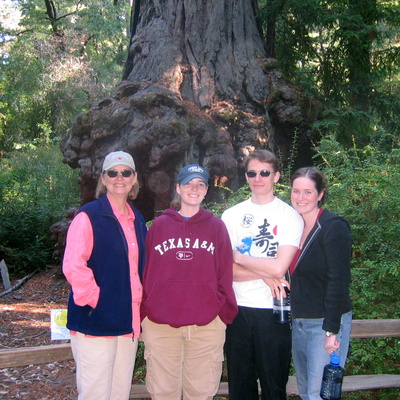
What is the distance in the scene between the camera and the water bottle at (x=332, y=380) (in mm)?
2846

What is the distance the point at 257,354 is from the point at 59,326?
1.48m

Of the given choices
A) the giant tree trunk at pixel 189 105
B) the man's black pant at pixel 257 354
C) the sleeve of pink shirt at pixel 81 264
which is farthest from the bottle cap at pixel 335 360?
the giant tree trunk at pixel 189 105

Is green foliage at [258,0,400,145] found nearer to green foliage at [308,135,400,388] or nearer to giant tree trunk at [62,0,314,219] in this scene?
giant tree trunk at [62,0,314,219]

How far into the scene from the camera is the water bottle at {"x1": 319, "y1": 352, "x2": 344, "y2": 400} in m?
2.85

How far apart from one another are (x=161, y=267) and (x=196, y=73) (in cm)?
599

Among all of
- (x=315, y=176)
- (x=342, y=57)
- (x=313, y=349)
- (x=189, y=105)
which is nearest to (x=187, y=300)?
(x=313, y=349)

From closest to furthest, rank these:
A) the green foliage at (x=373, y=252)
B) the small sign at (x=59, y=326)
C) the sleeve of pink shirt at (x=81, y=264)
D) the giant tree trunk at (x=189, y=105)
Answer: the sleeve of pink shirt at (x=81, y=264) → the small sign at (x=59, y=326) → the green foliage at (x=373, y=252) → the giant tree trunk at (x=189, y=105)

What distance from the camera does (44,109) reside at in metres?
24.0

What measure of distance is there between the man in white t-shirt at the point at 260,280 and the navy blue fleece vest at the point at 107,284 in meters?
0.79

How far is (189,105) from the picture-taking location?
7699mm

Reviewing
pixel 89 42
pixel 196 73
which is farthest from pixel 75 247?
pixel 89 42

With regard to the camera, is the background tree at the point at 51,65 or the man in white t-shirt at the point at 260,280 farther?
the background tree at the point at 51,65

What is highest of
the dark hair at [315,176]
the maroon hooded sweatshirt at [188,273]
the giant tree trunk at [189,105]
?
the giant tree trunk at [189,105]

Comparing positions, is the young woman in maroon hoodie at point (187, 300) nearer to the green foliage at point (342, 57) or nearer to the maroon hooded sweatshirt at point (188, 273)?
the maroon hooded sweatshirt at point (188, 273)
